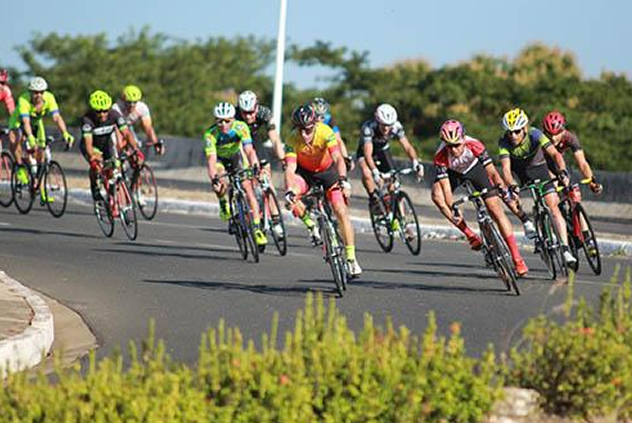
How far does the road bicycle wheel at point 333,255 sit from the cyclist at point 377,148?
5.28m

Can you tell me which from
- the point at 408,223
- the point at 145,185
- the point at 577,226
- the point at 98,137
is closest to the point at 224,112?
the point at 408,223

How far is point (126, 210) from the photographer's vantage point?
21594 mm

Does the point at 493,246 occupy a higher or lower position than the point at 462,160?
lower

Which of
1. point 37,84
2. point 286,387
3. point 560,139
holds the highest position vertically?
point 37,84

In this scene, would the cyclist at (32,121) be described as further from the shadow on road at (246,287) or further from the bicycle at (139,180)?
the shadow on road at (246,287)

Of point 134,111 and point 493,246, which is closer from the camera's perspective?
point 493,246

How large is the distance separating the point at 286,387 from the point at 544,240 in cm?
999

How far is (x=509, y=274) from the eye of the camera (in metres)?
15.7

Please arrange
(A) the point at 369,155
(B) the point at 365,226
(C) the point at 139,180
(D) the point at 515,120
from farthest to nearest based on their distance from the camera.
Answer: (B) the point at 365,226
(C) the point at 139,180
(A) the point at 369,155
(D) the point at 515,120

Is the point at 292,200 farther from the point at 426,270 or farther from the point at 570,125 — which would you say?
the point at 570,125

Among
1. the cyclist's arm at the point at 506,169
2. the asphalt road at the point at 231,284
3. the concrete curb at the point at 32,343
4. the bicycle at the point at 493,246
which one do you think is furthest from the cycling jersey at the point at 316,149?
the concrete curb at the point at 32,343

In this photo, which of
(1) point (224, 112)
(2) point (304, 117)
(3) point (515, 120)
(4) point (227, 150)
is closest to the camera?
(2) point (304, 117)

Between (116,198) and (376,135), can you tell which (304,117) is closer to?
(376,135)

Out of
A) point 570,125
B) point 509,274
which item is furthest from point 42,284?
point 570,125
